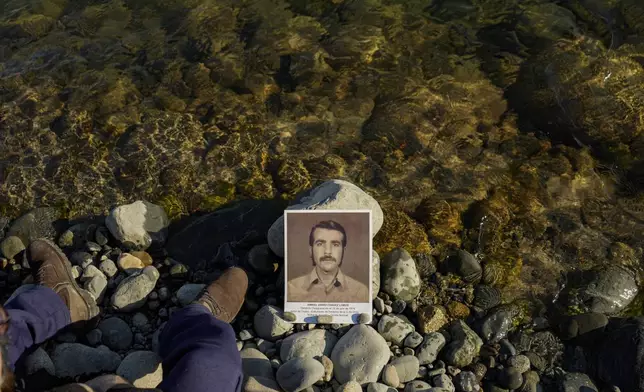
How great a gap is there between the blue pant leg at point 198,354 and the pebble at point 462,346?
175cm

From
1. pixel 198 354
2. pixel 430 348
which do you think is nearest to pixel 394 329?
pixel 430 348

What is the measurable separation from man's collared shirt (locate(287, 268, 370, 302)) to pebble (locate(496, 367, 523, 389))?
1226mm

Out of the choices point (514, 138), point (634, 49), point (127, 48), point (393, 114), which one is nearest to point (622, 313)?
point (514, 138)

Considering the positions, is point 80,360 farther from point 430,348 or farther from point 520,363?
point 520,363

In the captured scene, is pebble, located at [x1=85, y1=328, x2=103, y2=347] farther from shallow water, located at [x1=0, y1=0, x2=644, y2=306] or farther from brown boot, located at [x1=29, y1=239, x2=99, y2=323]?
shallow water, located at [x1=0, y1=0, x2=644, y2=306]

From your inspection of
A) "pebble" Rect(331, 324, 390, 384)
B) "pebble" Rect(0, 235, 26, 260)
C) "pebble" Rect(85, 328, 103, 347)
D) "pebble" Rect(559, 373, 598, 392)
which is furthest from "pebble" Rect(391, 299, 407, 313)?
"pebble" Rect(0, 235, 26, 260)

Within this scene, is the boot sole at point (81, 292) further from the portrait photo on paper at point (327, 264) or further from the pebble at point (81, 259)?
the portrait photo on paper at point (327, 264)

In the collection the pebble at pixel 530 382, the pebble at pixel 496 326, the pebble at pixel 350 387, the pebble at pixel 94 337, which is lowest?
the pebble at pixel 530 382

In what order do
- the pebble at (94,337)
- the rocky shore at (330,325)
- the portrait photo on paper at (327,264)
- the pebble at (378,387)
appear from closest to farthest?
the pebble at (378,387) < the rocky shore at (330,325) < the pebble at (94,337) < the portrait photo on paper at (327,264)

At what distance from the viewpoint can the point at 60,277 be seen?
4.86m

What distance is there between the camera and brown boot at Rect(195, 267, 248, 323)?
4.70 metres

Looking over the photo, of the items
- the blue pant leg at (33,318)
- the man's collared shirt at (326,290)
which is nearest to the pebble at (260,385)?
the man's collared shirt at (326,290)

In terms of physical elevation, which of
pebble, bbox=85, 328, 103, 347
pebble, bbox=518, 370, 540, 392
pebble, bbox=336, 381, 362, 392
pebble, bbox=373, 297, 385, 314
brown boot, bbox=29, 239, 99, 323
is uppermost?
brown boot, bbox=29, 239, 99, 323

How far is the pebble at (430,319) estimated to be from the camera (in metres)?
4.87
